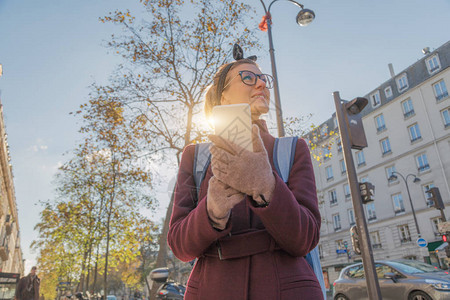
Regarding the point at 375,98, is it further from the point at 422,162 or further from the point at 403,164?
the point at 422,162

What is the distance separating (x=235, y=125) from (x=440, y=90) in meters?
35.0

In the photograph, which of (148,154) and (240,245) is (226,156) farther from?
(148,154)

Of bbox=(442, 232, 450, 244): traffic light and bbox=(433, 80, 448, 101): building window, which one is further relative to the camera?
bbox=(433, 80, 448, 101): building window

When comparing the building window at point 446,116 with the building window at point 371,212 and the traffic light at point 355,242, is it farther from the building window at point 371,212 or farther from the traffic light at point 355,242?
the traffic light at point 355,242

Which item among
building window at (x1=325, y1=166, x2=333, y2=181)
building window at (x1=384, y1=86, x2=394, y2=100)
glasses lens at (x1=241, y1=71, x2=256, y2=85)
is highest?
building window at (x1=384, y1=86, x2=394, y2=100)

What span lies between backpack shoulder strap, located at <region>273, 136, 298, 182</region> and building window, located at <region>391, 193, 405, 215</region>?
33.8 meters

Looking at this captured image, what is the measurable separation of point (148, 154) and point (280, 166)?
12779 mm

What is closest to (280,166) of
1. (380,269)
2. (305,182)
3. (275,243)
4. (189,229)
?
(305,182)

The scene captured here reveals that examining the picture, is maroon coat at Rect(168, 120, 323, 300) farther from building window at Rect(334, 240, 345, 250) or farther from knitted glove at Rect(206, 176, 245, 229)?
building window at Rect(334, 240, 345, 250)

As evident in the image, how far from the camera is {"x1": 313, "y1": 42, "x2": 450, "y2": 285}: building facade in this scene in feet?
88.6

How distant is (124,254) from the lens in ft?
65.6

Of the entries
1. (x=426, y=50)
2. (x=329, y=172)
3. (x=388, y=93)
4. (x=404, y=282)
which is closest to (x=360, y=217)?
(x=404, y=282)

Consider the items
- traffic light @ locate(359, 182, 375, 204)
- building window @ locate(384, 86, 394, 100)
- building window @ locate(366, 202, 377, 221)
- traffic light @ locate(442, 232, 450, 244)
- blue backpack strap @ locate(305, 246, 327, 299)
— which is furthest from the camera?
building window @ locate(384, 86, 394, 100)

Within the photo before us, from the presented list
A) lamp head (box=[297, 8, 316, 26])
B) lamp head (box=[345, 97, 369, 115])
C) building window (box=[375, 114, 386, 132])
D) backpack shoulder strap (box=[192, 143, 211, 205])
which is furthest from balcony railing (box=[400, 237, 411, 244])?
backpack shoulder strap (box=[192, 143, 211, 205])
